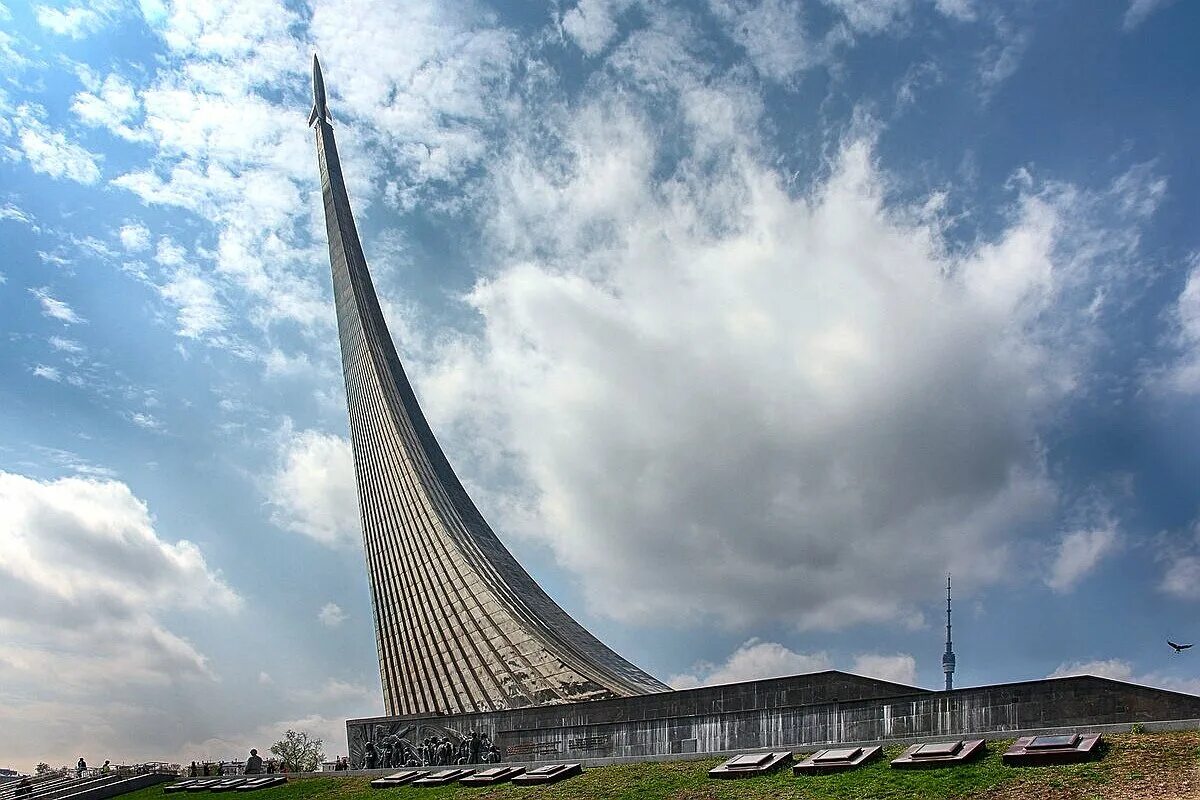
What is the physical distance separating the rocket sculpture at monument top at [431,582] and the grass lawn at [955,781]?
4.71m

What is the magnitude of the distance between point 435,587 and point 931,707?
11144 mm

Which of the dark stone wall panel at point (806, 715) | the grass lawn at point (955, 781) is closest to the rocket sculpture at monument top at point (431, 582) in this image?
the dark stone wall panel at point (806, 715)

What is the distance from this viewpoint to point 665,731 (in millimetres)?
9195

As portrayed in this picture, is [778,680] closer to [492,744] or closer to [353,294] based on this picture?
[492,744]

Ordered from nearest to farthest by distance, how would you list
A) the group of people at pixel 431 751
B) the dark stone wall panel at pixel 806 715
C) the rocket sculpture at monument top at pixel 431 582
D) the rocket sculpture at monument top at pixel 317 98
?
the dark stone wall panel at pixel 806 715 < the group of people at pixel 431 751 < the rocket sculpture at monument top at pixel 431 582 < the rocket sculpture at monument top at pixel 317 98

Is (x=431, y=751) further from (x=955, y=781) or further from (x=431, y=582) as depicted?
(x=955, y=781)

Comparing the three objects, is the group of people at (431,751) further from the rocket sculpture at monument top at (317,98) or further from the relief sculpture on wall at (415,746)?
the rocket sculpture at monument top at (317,98)

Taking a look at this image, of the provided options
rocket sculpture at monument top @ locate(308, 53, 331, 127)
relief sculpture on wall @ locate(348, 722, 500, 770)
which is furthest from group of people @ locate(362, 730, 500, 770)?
rocket sculpture at monument top @ locate(308, 53, 331, 127)

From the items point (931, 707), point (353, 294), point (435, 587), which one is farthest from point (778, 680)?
point (353, 294)

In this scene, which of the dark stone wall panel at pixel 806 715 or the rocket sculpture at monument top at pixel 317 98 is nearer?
the dark stone wall panel at pixel 806 715

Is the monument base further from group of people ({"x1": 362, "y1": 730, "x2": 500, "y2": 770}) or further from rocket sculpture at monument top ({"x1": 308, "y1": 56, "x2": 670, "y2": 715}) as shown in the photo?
rocket sculpture at monument top ({"x1": 308, "y1": 56, "x2": 670, "y2": 715})

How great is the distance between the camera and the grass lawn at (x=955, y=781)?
5.80m

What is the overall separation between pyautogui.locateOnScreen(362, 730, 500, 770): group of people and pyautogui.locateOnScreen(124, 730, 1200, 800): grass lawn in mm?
2863

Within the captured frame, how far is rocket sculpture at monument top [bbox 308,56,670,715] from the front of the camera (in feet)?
48.6
